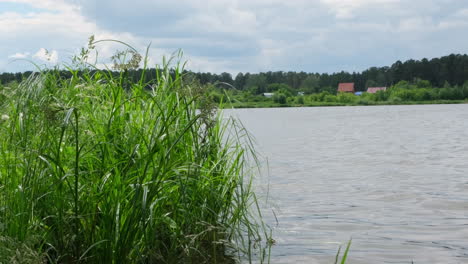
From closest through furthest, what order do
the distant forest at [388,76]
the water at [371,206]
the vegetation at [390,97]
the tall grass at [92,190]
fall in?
the tall grass at [92,190] < the water at [371,206] < the vegetation at [390,97] < the distant forest at [388,76]

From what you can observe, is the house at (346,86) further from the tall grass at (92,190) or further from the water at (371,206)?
the tall grass at (92,190)

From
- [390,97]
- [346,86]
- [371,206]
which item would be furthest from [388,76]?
[371,206]

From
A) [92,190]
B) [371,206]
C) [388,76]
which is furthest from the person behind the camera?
[388,76]

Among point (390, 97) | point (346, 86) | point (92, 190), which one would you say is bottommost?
point (390, 97)

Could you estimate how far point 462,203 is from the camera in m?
9.34

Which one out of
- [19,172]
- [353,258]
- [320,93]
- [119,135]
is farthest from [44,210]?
[320,93]

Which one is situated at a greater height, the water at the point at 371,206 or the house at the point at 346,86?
the house at the point at 346,86

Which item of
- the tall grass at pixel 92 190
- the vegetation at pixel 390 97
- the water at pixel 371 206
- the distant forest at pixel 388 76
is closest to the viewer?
the tall grass at pixel 92 190

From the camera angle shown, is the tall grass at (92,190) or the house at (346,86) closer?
the tall grass at (92,190)

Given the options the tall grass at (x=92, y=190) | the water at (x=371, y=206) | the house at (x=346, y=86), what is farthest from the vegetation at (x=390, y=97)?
the tall grass at (x=92, y=190)

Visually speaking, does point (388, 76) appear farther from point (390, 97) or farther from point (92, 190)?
point (92, 190)

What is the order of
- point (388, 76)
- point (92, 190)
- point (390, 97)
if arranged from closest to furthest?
point (92, 190)
point (390, 97)
point (388, 76)

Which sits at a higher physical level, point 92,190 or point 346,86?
point 92,190

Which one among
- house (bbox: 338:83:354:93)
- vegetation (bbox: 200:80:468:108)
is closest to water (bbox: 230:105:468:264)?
vegetation (bbox: 200:80:468:108)
